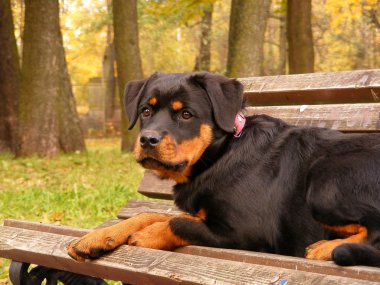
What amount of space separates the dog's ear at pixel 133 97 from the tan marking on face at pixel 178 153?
1.38ft

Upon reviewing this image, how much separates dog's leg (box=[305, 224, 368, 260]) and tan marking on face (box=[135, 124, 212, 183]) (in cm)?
85

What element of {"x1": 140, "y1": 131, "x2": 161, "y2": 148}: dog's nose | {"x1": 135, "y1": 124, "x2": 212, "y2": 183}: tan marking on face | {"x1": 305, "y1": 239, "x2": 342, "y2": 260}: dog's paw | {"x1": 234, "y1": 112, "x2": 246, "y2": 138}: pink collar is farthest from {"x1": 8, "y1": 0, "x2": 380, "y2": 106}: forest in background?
{"x1": 305, "y1": 239, "x2": 342, "y2": 260}: dog's paw

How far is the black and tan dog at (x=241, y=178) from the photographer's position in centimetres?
323

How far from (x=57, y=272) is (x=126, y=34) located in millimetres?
11476

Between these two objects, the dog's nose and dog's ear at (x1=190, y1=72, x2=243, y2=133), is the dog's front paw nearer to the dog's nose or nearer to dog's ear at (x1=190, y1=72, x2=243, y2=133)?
the dog's nose

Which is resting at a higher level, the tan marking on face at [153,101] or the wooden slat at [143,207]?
the tan marking on face at [153,101]

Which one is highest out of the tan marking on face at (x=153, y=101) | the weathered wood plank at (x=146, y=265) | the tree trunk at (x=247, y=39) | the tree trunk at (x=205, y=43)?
the tree trunk at (x=205, y=43)

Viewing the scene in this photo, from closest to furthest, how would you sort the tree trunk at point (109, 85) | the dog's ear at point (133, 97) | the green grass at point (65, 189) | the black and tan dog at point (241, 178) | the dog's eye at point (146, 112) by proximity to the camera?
the black and tan dog at point (241, 178) < the dog's eye at point (146, 112) < the dog's ear at point (133, 97) < the green grass at point (65, 189) < the tree trunk at point (109, 85)

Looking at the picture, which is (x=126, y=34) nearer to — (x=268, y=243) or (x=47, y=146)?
(x=47, y=146)

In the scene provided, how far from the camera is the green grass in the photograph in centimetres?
684

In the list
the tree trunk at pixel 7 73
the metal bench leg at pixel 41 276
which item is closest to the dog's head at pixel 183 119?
the metal bench leg at pixel 41 276

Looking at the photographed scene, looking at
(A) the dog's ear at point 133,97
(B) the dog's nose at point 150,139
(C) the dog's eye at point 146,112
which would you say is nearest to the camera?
(B) the dog's nose at point 150,139

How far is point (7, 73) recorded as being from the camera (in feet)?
49.3

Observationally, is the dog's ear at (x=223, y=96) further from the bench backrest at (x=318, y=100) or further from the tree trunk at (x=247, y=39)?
the tree trunk at (x=247, y=39)
